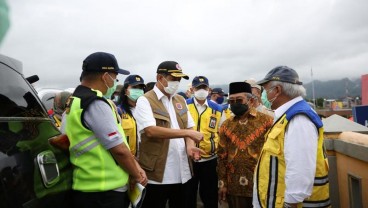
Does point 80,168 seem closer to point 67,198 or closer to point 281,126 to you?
point 67,198

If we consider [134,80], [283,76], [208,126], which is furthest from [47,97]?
[283,76]

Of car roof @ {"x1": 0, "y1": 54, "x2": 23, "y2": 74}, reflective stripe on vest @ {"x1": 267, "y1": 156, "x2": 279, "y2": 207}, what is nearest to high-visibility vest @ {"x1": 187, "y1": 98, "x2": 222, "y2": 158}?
reflective stripe on vest @ {"x1": 267, "y1": 156, "x2": 279, "y2": 207}

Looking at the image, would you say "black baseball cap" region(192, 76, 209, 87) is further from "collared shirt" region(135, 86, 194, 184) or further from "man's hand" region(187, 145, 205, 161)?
"man's hand" region(187, 145, 205, 161)

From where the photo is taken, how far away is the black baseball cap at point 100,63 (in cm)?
253

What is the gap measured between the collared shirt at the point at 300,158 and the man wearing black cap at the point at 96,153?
114cm

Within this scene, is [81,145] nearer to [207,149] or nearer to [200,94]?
[207,149]

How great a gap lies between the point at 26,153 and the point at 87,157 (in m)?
0.61

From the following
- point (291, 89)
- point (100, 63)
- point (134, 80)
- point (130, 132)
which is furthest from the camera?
point (134, 80)

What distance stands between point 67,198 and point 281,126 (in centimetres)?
162

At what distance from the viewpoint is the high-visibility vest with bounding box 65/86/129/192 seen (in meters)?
2.21

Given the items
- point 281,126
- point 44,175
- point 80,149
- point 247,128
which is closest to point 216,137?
point 247,128

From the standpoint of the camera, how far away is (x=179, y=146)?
11.6 feet

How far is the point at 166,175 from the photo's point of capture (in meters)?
3.36

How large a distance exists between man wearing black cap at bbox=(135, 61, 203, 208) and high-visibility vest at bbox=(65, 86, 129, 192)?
1.01 metres
